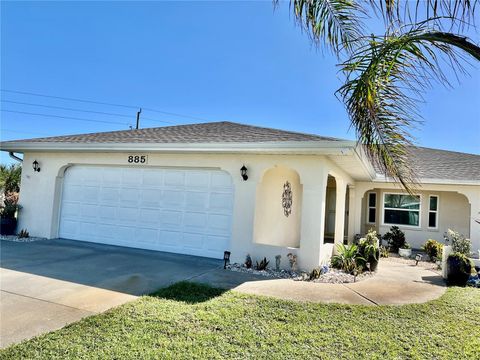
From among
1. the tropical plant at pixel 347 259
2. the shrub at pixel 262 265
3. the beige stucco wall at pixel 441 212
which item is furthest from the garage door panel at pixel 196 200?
the beige stucco wall at pixel 441 212

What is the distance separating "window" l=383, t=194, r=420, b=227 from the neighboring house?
61.5 inches

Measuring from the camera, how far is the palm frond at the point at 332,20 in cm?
388

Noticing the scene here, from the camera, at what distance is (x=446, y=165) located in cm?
1424

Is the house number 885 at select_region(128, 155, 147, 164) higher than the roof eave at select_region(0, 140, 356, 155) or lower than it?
lower

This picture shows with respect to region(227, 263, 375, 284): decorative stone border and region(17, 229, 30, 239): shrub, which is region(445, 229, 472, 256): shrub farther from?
region(17, 229, 30, 239): shrub

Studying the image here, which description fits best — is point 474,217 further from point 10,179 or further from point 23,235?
point 10,179

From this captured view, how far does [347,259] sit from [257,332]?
4814 mm

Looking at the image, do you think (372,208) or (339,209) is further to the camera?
(372,208)

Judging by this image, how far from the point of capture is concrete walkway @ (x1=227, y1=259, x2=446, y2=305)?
18.0ft

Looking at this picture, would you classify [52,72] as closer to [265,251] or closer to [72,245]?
[72,245]

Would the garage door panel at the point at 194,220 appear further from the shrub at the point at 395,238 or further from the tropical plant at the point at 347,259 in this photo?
the shrub at the point at 395,238

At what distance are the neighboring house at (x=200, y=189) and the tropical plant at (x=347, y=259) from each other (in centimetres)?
44

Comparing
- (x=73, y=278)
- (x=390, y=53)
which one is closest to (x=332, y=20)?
(x=390, y=53)

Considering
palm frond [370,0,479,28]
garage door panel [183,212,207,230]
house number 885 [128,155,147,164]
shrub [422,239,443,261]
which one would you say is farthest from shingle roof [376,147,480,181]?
house number 885 [128,155,147,164]
